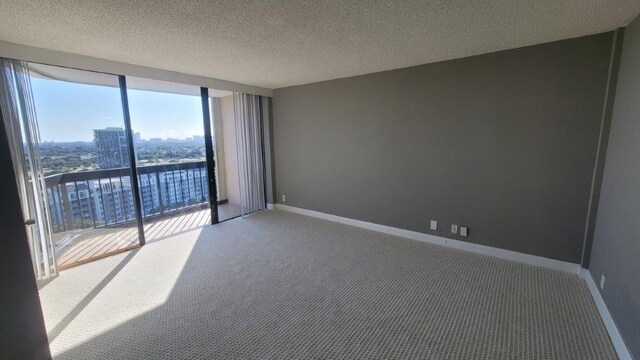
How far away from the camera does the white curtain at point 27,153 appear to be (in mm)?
2385

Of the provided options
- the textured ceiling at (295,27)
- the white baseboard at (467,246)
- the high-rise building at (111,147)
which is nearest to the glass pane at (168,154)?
the high-rise building at (111,147)

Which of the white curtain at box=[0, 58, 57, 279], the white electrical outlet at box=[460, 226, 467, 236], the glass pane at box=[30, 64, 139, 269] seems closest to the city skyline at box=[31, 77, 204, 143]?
the glass pane at box=[30, 64, 139, 269]

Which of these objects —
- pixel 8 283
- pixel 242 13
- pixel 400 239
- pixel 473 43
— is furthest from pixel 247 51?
pixel 400 239

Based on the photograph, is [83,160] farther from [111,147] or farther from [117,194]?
[117,194]

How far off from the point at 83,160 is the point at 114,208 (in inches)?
32.7

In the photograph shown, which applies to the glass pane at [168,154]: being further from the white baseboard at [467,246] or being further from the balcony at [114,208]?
the white baseboard at [467,246]

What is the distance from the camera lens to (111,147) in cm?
331

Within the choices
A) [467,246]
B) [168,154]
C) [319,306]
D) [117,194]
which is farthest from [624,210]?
[168,154]

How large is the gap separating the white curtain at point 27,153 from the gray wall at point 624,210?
4525 mm

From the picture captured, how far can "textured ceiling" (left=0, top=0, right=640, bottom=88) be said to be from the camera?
1804 millimetres

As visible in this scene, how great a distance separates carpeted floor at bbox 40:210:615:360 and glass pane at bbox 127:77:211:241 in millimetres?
1270

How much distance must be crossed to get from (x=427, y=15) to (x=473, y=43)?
0.92 meters

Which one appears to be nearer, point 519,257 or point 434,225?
point 519,257

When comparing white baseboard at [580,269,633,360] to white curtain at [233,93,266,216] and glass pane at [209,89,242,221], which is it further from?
glass pane at [209,89,242,221]
